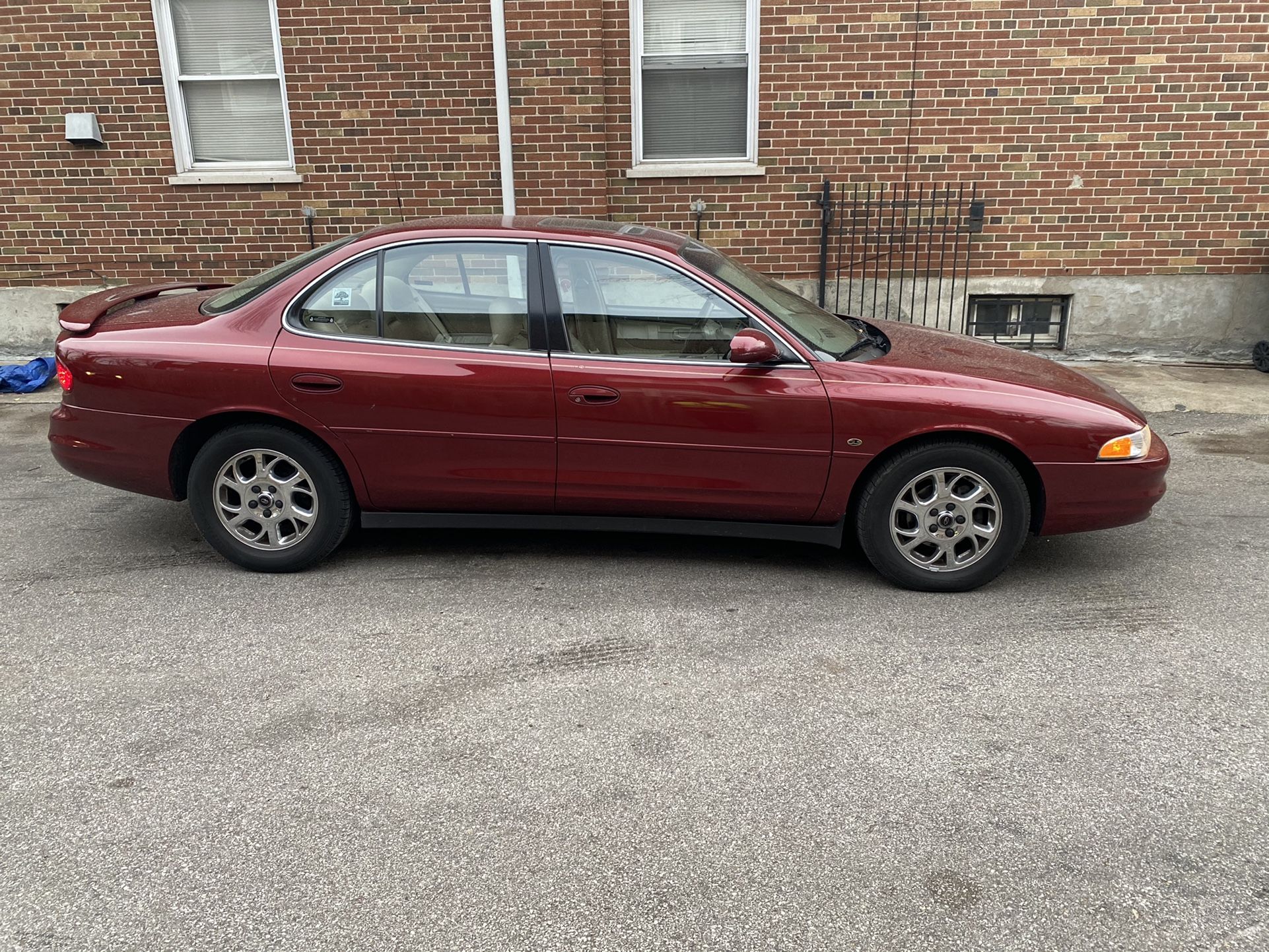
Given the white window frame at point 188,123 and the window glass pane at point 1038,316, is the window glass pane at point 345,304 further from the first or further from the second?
the window glass pane at point 1038,316

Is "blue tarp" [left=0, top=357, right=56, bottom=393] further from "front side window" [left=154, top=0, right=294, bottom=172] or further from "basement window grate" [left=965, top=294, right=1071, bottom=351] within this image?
"basement window grate" [left=965, top=294, right=1071, bottom=351]

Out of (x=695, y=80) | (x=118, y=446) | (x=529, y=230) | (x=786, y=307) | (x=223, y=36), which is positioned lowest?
(x=118, y=446)

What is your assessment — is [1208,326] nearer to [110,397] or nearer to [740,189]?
[740,189]

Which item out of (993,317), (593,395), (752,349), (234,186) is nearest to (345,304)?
(593,395)

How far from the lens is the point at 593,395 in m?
4.13

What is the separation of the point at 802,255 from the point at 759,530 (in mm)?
4870

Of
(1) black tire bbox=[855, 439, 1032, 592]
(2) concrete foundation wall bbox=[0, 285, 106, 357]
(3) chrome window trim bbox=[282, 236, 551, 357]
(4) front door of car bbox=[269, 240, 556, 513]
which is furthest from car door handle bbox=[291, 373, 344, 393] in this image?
(2) concrete foundation wall bbox=[0, 285, 106, 357]

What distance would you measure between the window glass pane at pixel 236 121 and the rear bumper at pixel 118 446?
4804 mm

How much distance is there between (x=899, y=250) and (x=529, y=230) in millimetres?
5132

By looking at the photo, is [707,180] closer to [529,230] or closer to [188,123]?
[529,230]

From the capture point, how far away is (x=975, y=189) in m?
8.35

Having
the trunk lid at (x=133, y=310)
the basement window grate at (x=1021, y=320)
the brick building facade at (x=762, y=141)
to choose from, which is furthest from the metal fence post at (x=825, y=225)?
the trunk lid at (x=133, y=310)

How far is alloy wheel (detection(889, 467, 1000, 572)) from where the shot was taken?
4109mm

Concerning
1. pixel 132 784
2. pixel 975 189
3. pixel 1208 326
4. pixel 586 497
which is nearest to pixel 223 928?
pixel 132 784
